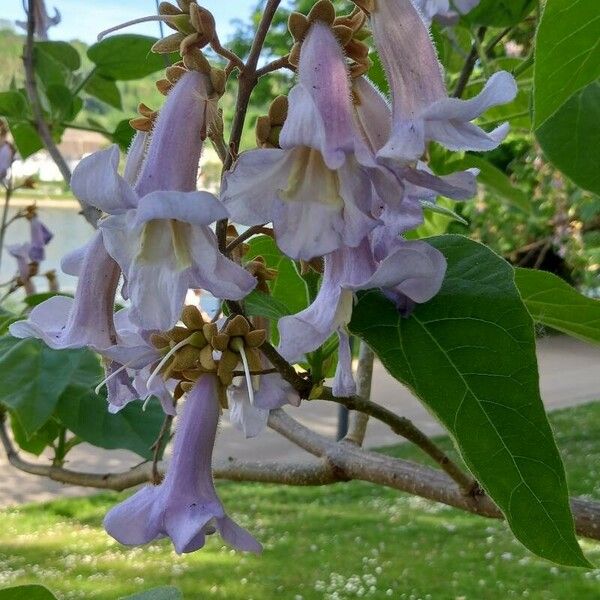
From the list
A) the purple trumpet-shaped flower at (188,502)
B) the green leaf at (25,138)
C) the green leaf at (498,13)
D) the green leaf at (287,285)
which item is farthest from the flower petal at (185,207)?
the green leaf at (25,138)

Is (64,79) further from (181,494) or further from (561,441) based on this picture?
(561,441)

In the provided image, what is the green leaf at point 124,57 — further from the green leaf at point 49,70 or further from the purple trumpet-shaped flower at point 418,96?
the purple trumpet-shaped flower at point 418,96

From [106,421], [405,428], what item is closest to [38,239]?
[106,421]

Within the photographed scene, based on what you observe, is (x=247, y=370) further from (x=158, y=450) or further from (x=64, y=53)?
(x=64, y=53)

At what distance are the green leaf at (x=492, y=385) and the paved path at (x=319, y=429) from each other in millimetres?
3625

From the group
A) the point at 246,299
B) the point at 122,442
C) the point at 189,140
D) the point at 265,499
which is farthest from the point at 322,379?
the point at 265,499

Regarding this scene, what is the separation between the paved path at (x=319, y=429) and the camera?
206 inches

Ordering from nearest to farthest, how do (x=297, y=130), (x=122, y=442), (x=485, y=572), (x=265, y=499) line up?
1. (x=297, y=130)
2. (x=122, y=442)
3. (x=485, y=572)
4. (x=265, y=499)

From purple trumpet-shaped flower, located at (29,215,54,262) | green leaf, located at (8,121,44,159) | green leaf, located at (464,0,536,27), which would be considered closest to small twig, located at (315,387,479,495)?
green leaf, located at (464,0,536,27)

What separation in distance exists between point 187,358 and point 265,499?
432 centimetres

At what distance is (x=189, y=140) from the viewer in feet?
1.65

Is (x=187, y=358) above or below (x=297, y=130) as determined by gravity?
below

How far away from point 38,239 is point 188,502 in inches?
67.1

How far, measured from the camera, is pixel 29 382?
1.03 m
